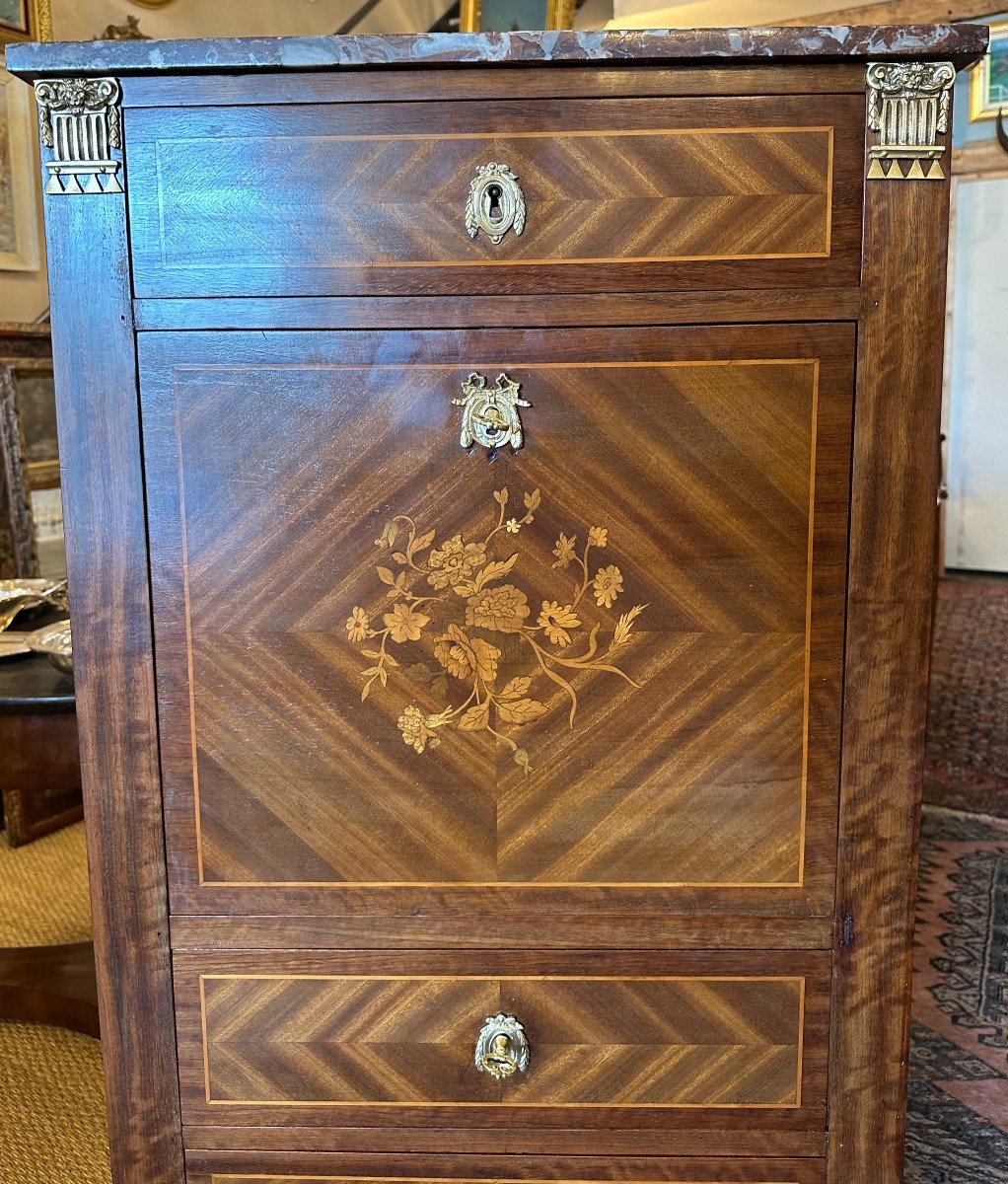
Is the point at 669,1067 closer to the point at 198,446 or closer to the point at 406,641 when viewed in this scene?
the point at 406,641

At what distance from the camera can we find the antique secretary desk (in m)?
0.89

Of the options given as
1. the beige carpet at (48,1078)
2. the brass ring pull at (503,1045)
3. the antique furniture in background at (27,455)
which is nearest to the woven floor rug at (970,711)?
the brass ring pull at (503,1045)

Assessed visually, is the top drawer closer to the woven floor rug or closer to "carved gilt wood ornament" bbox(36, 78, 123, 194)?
"carved gilt wood ornament" bbox(36, 78, 123, 194)

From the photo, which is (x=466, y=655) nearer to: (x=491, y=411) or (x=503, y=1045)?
(x=491, y=411)

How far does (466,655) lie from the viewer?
961 millimetres

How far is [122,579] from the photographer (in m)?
0.96

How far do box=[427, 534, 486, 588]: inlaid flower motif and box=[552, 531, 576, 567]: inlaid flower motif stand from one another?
0.06 meters

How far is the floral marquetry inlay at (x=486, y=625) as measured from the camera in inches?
37.4

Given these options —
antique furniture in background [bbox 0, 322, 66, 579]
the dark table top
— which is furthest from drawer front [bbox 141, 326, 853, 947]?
antique furniture in background [bbox 0, 322, 66, 579]

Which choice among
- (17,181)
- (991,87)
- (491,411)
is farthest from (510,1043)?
(991,87)

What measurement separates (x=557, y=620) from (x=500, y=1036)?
0.40 metres

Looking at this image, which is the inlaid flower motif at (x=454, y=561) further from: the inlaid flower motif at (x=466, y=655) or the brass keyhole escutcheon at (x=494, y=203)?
the brass keyhole escutcheon at (x=494, y=203)

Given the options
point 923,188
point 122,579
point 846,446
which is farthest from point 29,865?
point 923,188

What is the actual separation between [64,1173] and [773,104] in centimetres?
151
